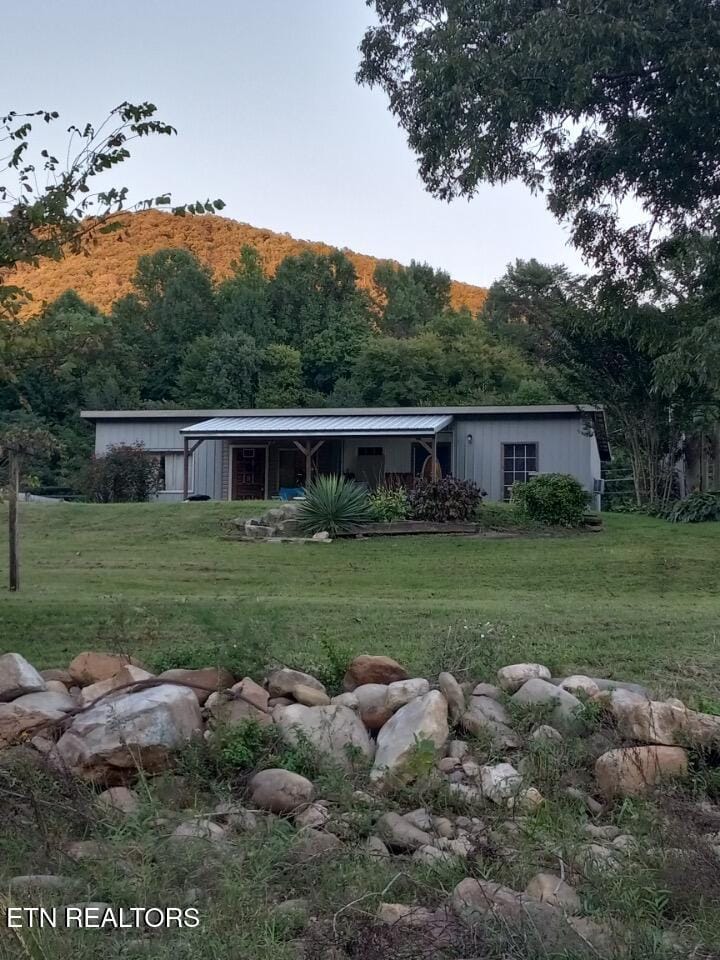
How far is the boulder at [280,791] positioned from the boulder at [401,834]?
1.43 ft

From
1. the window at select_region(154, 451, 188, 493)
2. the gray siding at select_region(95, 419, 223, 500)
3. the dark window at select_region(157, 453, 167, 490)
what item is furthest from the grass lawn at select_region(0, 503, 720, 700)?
the gray siding at select_region(95, 419, 223, 500)

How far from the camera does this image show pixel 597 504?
2209 centimetres

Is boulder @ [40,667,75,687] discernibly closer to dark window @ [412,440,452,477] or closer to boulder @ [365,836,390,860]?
boulder @ [365,836,390,860]

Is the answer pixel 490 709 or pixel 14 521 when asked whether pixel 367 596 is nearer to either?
pixel 14 521

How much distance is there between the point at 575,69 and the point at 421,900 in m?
8.76

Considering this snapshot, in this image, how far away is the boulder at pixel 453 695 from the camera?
5574mm

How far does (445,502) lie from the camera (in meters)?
16.2

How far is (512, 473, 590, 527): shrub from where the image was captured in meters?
16.4

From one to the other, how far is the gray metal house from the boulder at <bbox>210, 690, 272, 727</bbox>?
52.5 ft

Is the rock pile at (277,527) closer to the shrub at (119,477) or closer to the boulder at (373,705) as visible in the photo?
the shrub at (119,477)

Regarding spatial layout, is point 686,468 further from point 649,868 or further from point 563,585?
point 649,868

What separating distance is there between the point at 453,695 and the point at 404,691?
29 cm

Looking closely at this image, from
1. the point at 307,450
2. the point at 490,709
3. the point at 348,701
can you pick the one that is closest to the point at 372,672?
the point at 348,701

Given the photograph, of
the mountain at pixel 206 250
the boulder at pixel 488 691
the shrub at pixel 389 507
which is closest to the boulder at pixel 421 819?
the boulder at pixel 488 691
